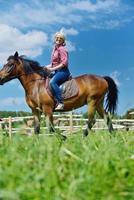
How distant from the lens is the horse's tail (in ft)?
50.2

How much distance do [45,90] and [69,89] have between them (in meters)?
0.75

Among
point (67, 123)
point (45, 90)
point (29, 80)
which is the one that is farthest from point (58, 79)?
point (67, 123)

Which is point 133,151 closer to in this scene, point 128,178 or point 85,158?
point 85,158

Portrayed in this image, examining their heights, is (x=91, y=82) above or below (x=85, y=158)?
above

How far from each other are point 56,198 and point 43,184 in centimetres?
28

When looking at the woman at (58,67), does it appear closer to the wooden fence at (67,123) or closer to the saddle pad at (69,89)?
the saddle pad at (69,89)

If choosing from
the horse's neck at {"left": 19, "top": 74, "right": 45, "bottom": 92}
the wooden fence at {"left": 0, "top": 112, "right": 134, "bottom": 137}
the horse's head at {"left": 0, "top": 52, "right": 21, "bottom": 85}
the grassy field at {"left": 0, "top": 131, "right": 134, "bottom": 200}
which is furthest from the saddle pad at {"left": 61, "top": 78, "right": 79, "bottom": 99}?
the grassy field at {"left": 0, "top": 131, "right": 134, "bottom": 200}

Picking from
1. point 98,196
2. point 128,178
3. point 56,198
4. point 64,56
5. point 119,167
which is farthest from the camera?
point 64,56

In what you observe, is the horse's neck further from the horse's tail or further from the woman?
the horse's tail

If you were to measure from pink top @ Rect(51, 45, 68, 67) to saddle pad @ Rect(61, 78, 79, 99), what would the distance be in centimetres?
86

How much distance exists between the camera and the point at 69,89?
14.3 metres

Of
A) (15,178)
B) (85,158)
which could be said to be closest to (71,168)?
(85,158)

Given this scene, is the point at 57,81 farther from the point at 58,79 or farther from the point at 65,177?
the point at 65,177

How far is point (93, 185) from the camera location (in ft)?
6.81
